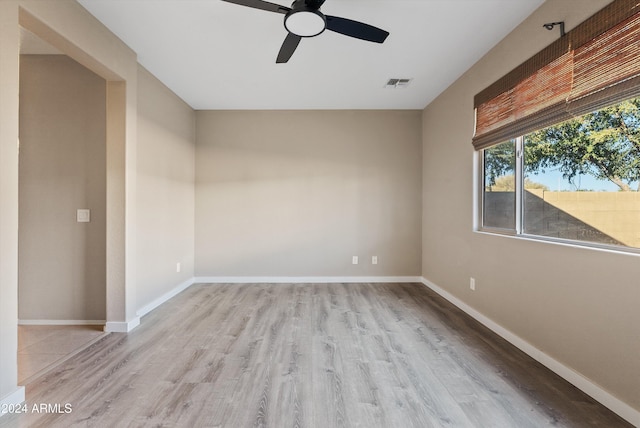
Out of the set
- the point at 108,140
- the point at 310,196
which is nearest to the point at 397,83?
the point at 310,196

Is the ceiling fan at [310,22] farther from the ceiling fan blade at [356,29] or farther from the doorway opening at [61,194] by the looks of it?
the doorway opening at [61,194]

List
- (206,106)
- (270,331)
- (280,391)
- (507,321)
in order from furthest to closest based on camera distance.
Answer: (206,106) < (270,331) < (507,321) < (280,391)

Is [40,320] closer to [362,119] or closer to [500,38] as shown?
[362,119]

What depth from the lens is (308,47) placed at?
2906 mm

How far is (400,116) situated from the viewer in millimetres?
4812

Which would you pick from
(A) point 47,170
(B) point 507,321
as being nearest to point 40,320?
Answer: (A) point 47,170

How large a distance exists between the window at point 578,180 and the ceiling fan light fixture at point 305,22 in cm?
184

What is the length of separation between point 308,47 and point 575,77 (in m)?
2.08

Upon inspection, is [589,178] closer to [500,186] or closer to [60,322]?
[500,186]

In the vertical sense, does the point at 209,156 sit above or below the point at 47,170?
above

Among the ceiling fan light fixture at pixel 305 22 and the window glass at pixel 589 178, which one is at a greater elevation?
the ceiling fan light fixture at pixel 305 22

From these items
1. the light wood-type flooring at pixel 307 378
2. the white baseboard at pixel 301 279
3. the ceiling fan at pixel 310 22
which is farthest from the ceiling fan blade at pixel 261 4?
the white baseboard at pixel 301 279

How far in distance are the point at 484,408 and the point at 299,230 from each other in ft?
11.1

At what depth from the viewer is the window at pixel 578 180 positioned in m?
1.79
